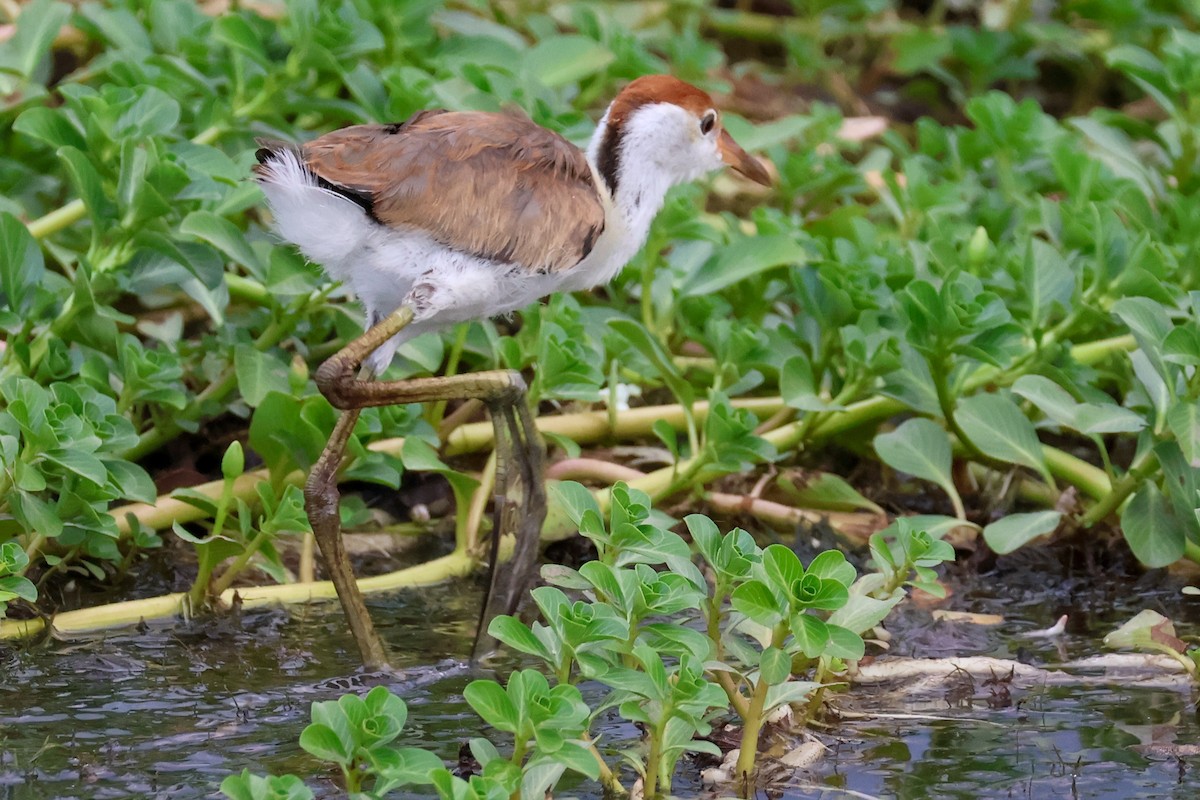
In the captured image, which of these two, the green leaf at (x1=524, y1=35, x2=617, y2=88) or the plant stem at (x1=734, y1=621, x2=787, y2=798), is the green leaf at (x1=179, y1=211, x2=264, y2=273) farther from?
the plant stem at (x1=734, y1=621, x2=787, y2=798)

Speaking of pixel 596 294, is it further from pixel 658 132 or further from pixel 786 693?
pixel 786 693

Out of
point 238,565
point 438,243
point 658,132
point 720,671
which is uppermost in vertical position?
point 658,132

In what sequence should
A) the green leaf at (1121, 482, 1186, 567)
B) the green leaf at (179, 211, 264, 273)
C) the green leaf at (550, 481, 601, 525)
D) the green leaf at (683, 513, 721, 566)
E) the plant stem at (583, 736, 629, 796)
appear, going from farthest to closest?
the green leaf at (179, 211, 264, 273) < the green leaf at (1121, 482, 1186, 567) < the green leaf at (550, 481, 601, 525) < the green leaf at (683, 513, 721, 566) < the plant stem at (583, 736, 629, 796)

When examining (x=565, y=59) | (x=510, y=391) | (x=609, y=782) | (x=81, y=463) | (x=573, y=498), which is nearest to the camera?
(x=609, y=782)

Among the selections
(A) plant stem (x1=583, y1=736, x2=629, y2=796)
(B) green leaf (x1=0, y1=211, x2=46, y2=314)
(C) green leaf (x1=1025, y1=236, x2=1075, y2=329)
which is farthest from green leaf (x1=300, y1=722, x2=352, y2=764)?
(C) green leaf (x1=1025, y1=236, x2=1075, y2=329)

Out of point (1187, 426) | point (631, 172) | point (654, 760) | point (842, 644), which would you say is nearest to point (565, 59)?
point (631, 172)

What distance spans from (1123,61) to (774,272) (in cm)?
156

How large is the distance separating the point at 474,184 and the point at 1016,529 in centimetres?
145

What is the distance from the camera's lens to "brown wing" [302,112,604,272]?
3.16 metres

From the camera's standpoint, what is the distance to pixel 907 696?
304 cm

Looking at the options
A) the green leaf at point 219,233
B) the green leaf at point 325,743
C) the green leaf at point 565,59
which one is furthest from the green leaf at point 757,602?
the green leaf at point 565,59

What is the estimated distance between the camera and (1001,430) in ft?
12.2

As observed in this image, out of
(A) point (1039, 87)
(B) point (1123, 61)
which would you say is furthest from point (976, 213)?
(A) point (1039, 87)

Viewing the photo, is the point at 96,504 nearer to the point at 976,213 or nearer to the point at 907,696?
the point at 907,696
